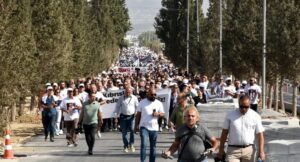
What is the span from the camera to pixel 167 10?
81812mm

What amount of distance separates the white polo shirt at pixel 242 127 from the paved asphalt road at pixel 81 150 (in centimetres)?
→ 693

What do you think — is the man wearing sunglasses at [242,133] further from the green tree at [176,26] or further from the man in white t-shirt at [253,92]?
the green tree at [176,26]

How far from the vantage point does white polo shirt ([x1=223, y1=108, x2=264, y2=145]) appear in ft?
38.1

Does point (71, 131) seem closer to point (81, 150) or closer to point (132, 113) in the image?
point (81, 150)

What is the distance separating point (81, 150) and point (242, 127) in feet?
33.8

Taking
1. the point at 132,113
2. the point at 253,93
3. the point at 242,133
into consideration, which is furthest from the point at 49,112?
the point at 242,133

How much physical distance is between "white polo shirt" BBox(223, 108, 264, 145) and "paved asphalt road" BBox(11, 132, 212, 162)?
6928 mm

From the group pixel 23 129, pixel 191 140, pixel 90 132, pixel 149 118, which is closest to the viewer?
pixel 191 140

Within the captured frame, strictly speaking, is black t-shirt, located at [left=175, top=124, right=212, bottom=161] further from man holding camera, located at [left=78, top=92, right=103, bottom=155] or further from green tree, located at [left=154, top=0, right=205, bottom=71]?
green tree, located at [left=154, top=0, right=205, bottom=71]

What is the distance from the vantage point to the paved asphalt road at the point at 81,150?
1903 cm

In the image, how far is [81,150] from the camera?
21391 mm

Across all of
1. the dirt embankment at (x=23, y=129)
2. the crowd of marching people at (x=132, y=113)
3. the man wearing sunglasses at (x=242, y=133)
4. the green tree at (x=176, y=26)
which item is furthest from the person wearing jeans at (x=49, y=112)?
the green tree at (x=176, y=26)

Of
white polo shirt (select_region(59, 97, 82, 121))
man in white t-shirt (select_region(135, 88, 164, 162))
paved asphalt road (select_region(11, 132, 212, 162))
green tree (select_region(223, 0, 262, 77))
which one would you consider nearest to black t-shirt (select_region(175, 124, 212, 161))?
man in white t-shirt (select_region(135, 88, 164, 162))

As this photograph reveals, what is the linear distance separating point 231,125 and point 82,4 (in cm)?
4200
